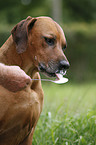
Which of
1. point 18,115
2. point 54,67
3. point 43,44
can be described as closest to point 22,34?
point 43,44

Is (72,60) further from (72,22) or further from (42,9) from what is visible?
(42,9)

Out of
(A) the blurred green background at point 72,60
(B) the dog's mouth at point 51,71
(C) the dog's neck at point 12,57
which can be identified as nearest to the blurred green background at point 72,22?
(A) the blurred green background at point 72,60

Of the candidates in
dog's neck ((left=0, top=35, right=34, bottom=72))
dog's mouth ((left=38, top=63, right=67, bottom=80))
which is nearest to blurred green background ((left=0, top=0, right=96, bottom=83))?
dog's mouth ((left=38, top=63, right=67, bottom=80))

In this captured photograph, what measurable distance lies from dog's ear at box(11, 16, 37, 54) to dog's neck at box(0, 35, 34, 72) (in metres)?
0.06

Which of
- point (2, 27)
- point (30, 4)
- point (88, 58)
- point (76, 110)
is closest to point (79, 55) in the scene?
point (88, 58)

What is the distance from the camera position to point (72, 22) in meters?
13.8

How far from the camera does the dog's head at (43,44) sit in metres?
2.34

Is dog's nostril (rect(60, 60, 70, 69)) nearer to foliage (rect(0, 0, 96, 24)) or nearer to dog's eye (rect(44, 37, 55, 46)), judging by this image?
dog's eye (rect(44, 37, 55, 46))

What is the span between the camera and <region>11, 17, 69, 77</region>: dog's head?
2.34 metres

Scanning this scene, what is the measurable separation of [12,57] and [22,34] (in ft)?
0.78

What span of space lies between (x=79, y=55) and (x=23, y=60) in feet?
33.8

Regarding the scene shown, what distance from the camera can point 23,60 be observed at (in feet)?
7.73

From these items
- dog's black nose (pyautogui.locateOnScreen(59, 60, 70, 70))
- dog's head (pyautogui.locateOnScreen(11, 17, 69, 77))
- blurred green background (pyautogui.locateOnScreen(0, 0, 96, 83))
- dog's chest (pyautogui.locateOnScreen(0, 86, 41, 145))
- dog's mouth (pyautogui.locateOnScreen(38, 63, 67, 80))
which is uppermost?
dog's head (pyautogui.locateOnScreen(11, 17, 69, 77))

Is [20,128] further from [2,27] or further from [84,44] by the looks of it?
[84,44]
